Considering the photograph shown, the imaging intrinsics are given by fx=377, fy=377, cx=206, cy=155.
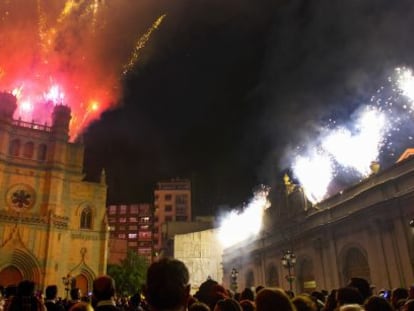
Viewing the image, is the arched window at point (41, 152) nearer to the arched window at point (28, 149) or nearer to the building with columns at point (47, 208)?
the building with columns at point (47, 208)

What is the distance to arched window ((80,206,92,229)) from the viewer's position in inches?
1772

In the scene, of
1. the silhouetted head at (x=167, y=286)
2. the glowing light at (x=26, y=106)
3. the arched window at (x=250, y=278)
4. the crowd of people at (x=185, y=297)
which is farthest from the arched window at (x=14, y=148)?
the silhouetted head at (x=167, y=286)

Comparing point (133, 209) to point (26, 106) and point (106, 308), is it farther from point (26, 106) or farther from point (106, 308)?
point (106, 308)

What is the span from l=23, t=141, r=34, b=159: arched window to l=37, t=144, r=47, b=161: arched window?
0.76m

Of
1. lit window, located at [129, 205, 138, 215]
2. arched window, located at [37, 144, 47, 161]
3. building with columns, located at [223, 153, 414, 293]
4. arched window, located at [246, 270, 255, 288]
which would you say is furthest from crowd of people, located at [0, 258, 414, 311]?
lit window, located at [129, 205, 138, 215]

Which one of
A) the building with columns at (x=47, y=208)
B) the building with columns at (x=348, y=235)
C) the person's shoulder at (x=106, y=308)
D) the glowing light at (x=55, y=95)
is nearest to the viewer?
the person's shoulder at (x=106, y=308)

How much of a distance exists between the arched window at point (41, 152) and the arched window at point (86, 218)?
7.83m

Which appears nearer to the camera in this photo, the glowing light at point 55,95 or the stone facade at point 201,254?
A: the glowing light at point 55,95

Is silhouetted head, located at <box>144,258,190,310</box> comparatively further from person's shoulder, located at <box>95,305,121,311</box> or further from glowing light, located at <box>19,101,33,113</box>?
glowing light, located at <box>19,101,33,113</box>

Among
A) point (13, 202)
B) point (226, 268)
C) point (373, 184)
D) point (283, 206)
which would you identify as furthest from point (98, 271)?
point (373, 184)

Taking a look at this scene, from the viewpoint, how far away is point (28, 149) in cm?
4406

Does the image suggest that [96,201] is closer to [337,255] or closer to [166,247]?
[166,247]

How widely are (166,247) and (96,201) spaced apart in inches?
933

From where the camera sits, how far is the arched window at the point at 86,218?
148 feet
